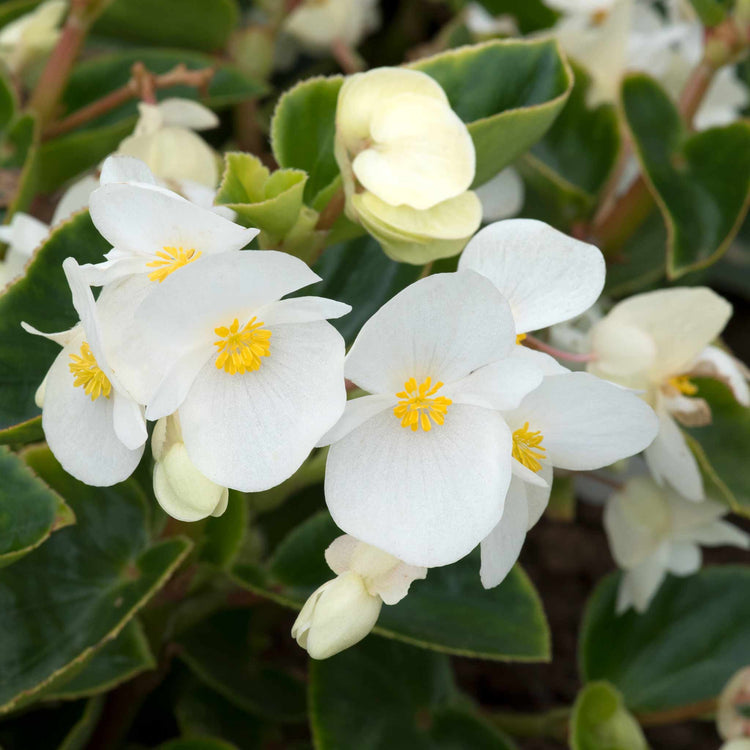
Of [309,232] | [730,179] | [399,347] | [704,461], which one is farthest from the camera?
[730,179]

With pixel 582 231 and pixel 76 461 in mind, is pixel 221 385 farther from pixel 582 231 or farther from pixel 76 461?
pixel 582 231

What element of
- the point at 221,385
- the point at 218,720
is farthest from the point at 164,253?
the point at 218,720

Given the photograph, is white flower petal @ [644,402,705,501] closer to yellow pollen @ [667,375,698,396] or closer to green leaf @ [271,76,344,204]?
yellow pollen @ [667,375,698,396]

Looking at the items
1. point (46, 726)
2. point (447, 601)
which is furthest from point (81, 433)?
point (46, 726)

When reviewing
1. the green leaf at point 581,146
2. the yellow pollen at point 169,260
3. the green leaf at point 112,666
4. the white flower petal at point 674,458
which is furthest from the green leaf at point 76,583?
the green leaf at point 581,146

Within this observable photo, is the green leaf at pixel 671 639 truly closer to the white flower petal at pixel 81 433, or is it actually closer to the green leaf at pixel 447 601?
the green leaf at pixel 447 601
